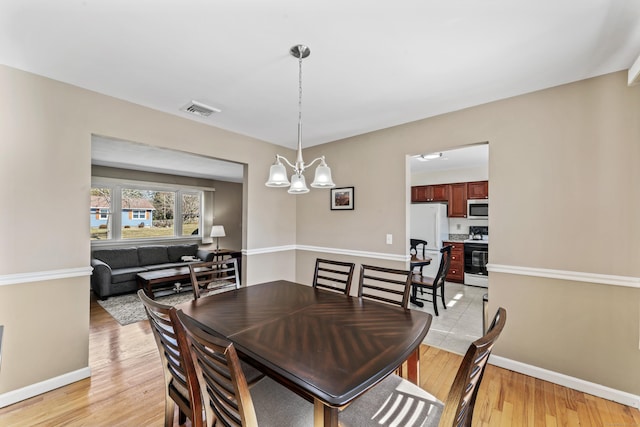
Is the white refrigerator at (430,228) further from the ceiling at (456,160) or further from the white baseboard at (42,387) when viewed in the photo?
the white baseboard at (42,387)

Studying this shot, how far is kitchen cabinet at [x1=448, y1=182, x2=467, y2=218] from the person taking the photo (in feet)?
18.4

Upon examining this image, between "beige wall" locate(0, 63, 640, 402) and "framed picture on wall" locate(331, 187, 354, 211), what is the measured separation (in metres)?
1.35

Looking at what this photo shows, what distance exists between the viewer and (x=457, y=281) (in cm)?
542

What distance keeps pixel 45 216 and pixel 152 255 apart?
3682 mm

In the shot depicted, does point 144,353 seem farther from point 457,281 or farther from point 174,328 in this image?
point 457,281

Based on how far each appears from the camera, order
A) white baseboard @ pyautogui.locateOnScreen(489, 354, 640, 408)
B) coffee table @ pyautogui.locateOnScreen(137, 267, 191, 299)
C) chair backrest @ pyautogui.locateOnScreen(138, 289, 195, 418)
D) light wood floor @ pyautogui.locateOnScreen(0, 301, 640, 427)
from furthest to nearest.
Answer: coffee table @ pyautogui.locateOnScreen(137, 267, 191, 299) < white baseboard @ pyautogui.locateOnScreen(489, 354, 640, 408) < light wood floor @ pyautogui.locateOnScreen(0, 301, 640, 427) < chair backrest @ pyautogui.locateOnScreen(138, 289, 195, 418)

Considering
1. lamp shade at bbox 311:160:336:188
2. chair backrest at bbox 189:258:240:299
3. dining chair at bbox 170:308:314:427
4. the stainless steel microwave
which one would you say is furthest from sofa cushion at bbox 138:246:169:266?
the stainless steel microwave

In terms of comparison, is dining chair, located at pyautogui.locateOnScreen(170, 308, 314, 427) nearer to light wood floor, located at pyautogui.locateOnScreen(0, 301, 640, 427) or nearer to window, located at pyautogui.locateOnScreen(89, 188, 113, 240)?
light wood floor, located at pyautogui.locateOnScreen(0, 301, 640, 427)

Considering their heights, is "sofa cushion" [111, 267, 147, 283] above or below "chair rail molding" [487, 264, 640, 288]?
below

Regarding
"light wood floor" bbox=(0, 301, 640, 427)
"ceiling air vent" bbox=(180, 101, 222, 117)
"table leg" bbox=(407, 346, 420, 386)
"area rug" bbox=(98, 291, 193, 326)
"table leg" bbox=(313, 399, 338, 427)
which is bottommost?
"area rug" bbox=(98, 291, 193, 326)

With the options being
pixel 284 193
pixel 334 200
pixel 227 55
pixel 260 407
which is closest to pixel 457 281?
pixel 334 200

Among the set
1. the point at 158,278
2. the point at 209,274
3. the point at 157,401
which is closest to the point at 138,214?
the point at 158,278

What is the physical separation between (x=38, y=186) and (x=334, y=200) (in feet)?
9.72

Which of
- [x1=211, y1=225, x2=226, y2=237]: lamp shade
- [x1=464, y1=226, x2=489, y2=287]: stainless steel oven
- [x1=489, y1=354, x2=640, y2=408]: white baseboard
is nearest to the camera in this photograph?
[x1=489, y1=354, x2=640, y2=408]: white baseboard
